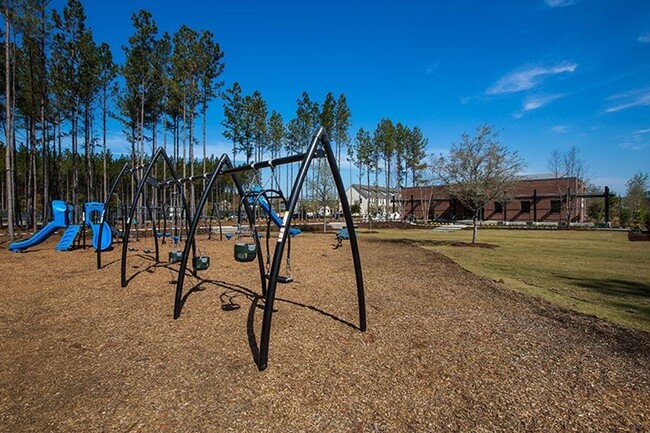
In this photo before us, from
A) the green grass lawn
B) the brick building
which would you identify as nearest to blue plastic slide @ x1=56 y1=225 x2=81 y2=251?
the green grass lawn

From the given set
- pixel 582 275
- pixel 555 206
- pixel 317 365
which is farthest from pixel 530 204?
pixel 317 365

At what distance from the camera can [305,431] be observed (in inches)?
111

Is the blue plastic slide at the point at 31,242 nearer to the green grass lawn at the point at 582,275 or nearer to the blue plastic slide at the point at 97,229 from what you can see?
the blue plastic slide at the point at 97,229

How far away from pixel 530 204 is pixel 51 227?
51245 millimetres

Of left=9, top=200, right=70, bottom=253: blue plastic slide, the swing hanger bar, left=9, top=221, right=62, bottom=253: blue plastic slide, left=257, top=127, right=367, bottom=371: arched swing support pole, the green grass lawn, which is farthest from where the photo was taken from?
left=9, top=200, right=70, bottom=253: blue plastic slide

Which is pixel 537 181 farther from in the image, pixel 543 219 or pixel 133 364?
pixel 133 364

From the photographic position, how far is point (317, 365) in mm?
3979

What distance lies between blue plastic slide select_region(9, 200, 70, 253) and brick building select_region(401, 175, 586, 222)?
3697 centimetres

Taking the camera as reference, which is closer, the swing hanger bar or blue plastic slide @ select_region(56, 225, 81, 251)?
the swing hanger bar

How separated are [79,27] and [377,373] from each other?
26578mm

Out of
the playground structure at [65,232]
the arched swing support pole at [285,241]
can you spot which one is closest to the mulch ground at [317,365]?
the arched swing support pole at [285,241]

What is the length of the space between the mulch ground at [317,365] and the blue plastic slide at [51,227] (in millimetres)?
7694

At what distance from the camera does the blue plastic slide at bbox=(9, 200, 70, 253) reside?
1336cm

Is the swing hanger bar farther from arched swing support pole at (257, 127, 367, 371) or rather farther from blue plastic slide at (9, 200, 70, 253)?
blue plastic slide at (9, 200, 70, 253)
